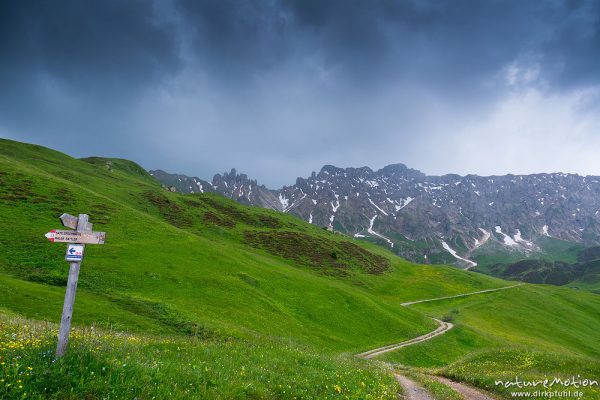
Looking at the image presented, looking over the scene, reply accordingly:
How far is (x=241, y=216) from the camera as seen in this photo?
148 metres

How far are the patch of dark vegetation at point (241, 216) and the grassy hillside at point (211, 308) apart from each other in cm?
786

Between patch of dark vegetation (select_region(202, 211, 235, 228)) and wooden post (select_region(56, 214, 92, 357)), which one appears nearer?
wooden post (select_region(56, 214, 92, 357))

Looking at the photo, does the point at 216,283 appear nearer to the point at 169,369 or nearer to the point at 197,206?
the point at 169,369

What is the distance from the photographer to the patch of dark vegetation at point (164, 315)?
33.9m

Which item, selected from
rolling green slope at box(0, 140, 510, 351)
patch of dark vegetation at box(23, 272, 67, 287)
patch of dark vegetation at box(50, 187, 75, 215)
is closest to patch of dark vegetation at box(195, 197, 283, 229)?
rolling green slope at box(0, 140, 510, 351)

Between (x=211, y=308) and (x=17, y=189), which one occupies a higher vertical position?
(x=17, y=189)

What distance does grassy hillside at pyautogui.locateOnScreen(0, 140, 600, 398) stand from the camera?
13.2 meters

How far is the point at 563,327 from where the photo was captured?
324 feet

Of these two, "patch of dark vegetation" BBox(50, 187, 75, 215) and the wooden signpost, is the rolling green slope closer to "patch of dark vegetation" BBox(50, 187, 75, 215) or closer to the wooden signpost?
"patch of dark vegetation" BBox(50, 187, 75, 215)

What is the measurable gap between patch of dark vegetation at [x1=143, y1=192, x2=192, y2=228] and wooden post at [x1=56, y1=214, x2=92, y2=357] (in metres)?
101

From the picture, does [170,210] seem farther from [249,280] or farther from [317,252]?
[249,280]

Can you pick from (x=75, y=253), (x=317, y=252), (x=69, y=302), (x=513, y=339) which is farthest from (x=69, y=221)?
(x=317, y=252)

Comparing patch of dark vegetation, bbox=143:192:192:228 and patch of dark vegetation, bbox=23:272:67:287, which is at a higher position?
patch of dark vegetation, bbox=143:192:192:228

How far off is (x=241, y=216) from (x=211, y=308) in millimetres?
103513
